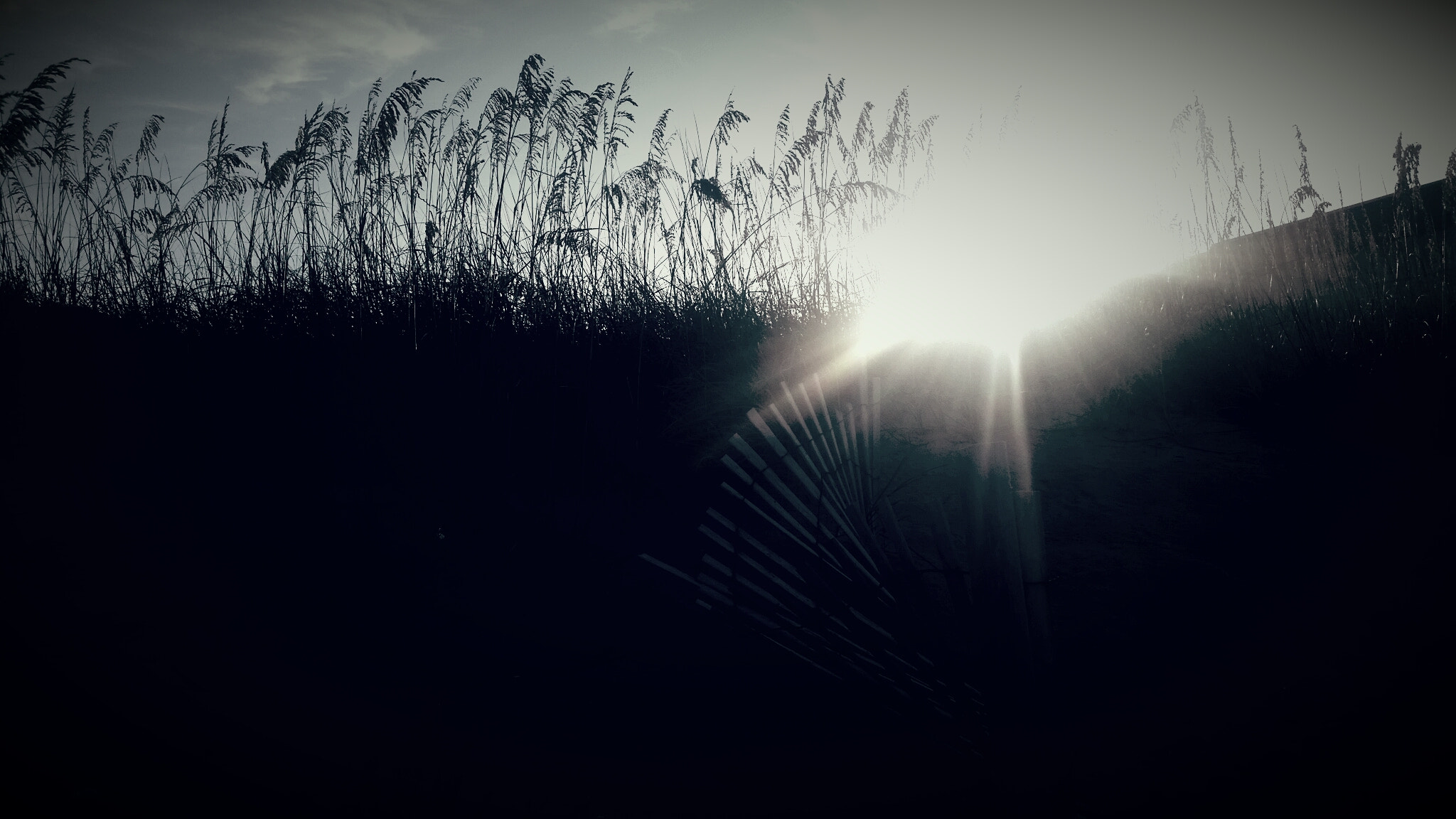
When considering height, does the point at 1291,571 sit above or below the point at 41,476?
below

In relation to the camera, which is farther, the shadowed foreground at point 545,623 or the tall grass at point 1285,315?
the tall grass at point 1285,315

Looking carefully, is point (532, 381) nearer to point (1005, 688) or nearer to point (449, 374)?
point (449, 374)

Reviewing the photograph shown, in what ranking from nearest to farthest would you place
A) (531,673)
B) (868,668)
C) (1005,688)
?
(1005,688)
(868,668)
(531,673)

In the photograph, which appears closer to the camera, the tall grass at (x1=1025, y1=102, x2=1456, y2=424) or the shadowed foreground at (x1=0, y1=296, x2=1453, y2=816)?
the shadowed foreground at (x1=0, y1=296, x2=1453, y2=816)

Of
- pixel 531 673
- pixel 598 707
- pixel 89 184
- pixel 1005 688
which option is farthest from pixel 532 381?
pixel 89 184

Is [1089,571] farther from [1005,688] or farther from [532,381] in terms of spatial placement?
[532,381]

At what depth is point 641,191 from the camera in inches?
94.3

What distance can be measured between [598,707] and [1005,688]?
628mm

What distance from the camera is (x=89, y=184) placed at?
233 centimetres

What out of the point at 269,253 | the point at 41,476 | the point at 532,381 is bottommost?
the point at 41,476

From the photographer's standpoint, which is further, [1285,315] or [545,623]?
[1285,315]

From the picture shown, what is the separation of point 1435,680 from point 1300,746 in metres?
0.34

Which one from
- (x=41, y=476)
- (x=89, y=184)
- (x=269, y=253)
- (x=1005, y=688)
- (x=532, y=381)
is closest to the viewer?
(x=1005, y=688)

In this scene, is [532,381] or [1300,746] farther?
[532,381]
